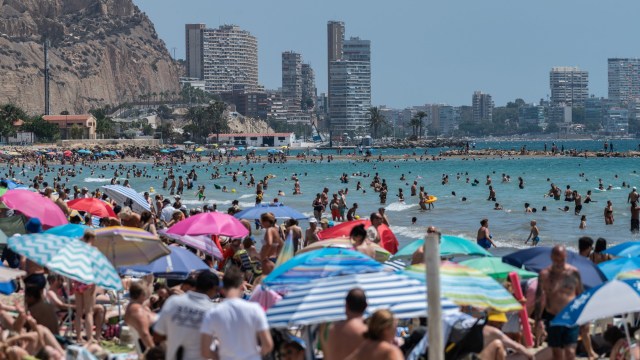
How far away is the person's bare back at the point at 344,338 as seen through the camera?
7035mm

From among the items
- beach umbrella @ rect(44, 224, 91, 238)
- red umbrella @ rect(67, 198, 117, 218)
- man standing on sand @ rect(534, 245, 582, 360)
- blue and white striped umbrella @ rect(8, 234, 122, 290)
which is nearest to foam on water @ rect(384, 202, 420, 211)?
red umbrella @ rect(67, 198, 117, 218)

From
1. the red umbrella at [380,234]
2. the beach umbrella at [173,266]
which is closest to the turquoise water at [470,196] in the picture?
the red umbrella at [380,234]

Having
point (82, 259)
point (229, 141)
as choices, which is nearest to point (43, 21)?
point (229, 141)

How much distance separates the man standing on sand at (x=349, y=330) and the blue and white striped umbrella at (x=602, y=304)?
178cm

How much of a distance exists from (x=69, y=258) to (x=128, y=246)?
2.16m

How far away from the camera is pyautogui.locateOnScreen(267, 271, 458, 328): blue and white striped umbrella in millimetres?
7507

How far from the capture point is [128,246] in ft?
38.4

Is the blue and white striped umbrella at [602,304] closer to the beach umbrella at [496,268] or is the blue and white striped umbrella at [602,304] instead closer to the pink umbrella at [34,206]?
the beach umbrella at [496,268]

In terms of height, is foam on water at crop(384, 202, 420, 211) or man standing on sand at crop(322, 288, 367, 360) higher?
man standing on sand at crop(322, 288, 367, 360)

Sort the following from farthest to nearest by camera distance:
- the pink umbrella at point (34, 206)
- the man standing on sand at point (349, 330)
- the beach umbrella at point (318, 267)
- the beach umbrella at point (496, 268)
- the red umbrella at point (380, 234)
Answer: the pink umbrella at point (34, 206) < the red umbrella at point (380, 234) < the beach umbrella at point (496, 268) < the beach umbrella at point (318, 267) < the man standing on sand at point (349, 330)

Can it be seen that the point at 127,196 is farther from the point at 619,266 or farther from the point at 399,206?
the point at 399,206

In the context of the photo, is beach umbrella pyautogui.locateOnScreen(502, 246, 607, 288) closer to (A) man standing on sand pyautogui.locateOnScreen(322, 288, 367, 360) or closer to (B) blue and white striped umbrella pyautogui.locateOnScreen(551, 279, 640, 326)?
(B) blue and white striped umbrella pyautogui.locateOnScreen(551, 279, 640, 326)

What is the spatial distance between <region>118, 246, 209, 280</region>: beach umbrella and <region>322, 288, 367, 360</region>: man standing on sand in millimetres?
4679

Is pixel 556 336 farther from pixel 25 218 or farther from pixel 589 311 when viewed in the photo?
pixel 25 218
